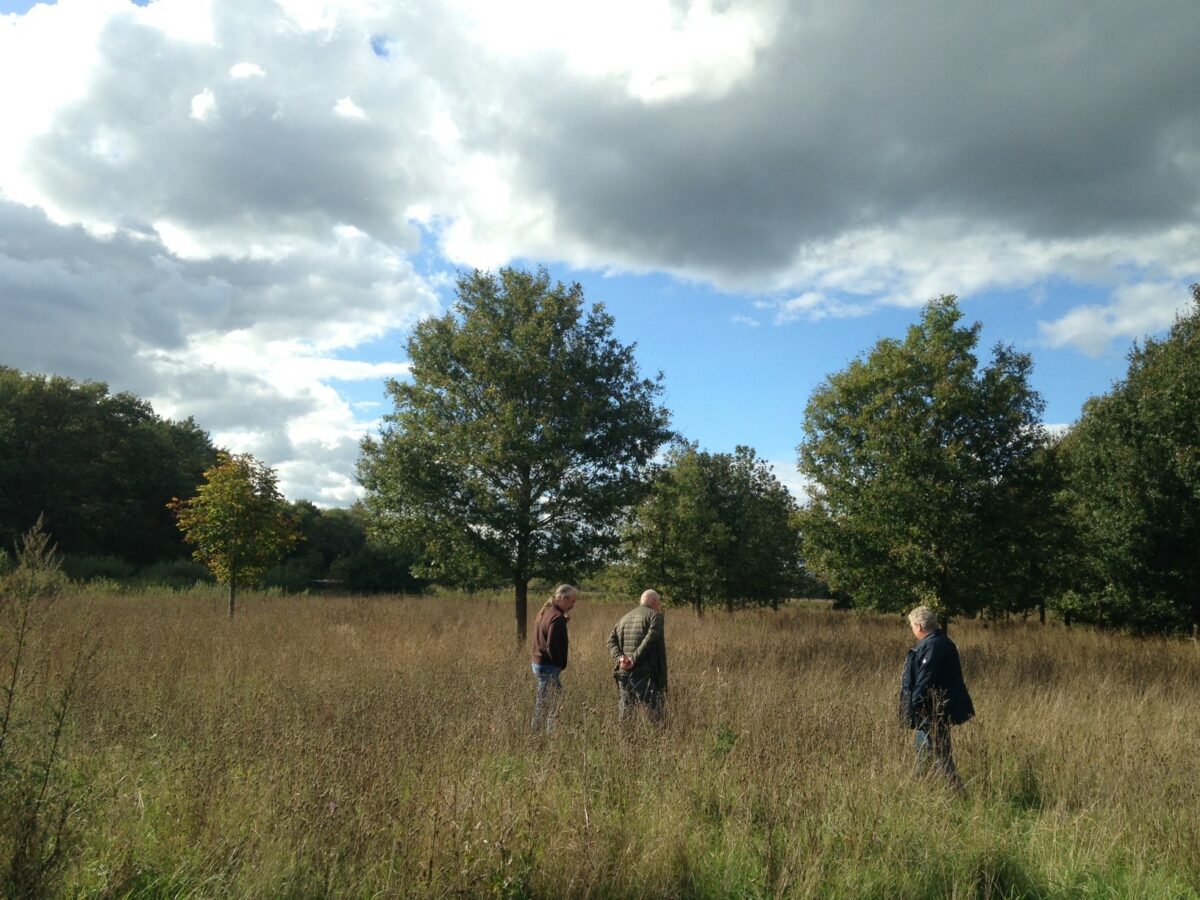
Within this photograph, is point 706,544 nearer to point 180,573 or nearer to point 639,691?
point 639,691

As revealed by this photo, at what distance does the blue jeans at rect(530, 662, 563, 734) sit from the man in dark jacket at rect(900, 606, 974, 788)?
296 cm

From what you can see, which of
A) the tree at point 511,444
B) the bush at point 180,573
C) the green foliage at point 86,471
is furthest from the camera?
the green foliage at point 86,471

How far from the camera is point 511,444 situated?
1312cm

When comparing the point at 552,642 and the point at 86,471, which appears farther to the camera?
the point at 86,471

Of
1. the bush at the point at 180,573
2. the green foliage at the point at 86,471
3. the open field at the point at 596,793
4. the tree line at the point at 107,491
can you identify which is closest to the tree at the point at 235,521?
the open field at the point at 596,793

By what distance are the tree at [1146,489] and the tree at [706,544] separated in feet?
25.9

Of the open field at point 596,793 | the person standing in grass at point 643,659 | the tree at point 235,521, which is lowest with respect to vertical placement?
the open field at point 596,793

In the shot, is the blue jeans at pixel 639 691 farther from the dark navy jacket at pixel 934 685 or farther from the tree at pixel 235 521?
the tree at pixel 235 521

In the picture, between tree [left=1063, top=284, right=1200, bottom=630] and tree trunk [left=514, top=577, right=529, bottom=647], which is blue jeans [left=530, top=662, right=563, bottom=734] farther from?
tree [left=1063, top=284, right=1200, bottom=630]

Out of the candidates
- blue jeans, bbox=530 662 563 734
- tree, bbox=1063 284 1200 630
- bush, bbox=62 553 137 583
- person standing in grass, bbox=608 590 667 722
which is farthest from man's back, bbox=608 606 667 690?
bush, bbox=62 553 137 583

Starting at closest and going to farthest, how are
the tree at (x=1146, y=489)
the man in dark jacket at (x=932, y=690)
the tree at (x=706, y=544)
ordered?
the man in dark jacket at (x=932, y=690) < the tree at (x=1146, y=489) < the tree at (x=706, y=544)

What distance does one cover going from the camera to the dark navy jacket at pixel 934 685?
249 inches

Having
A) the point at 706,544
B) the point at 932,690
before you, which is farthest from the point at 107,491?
the point at 932,690

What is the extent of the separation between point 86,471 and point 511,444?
36812mm
